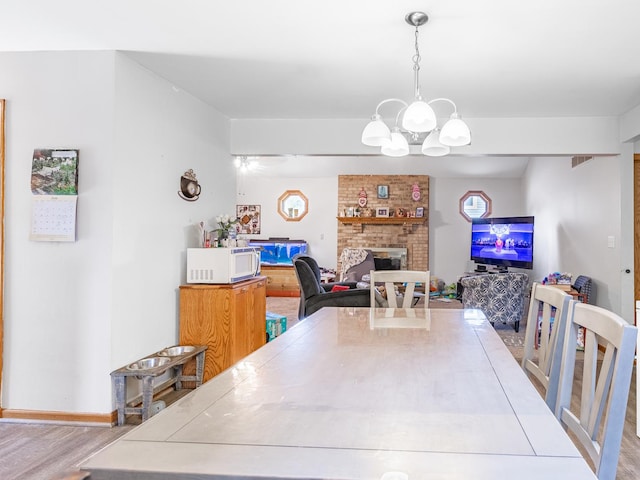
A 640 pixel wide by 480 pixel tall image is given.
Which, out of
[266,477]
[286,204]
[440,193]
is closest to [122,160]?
[266,477]

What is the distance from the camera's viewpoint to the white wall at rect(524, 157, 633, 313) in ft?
14.9

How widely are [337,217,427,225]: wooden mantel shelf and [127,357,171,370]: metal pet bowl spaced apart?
19.6ft

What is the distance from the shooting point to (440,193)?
29.3 feet

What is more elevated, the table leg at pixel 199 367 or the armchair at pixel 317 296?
the armchair at pixel 317 296

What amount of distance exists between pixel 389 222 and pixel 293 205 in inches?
74.8

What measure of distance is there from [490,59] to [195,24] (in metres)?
1.81

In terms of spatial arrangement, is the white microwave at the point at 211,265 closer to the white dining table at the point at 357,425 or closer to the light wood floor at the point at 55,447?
the light wood floor at the point at 55,447

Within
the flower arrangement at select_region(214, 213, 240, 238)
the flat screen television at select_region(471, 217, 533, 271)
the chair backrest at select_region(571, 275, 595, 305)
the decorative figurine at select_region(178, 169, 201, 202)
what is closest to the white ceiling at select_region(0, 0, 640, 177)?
the decorative figurine at select_region(178, 169, 201, 202)

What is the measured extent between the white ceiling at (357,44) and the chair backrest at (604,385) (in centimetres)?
169

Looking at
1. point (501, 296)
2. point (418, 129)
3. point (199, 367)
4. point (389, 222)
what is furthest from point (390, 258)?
point (418, 129)

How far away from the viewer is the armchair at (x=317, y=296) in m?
4.73

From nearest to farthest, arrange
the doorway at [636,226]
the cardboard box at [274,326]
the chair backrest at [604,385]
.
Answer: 1. the chair backrest at [604,385]
2. the doorway at [636,226]
3. the cardboard box at [274,326]

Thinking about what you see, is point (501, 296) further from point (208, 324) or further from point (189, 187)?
point (189, 187)

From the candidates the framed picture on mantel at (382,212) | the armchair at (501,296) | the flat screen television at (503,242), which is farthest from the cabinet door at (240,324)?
the framed picture on mantel at (382,212)
